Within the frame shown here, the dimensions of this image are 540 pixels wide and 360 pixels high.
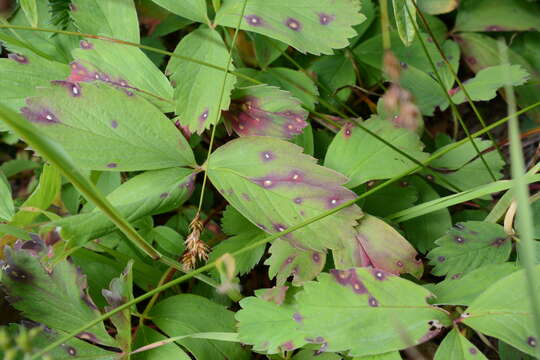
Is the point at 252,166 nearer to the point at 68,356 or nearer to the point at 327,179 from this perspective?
the point at 327,179

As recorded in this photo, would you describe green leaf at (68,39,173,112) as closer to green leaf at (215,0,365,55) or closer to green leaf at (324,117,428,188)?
green leaf at (215,0,365,55)

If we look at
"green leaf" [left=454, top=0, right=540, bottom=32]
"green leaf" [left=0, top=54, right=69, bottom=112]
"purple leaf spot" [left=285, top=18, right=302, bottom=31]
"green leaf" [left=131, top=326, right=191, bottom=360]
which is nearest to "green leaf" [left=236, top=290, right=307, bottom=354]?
"green leaf" [left=131, top=326, right=191, bottom=360]

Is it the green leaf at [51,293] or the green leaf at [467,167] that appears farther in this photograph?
the green leaf at [467,167]

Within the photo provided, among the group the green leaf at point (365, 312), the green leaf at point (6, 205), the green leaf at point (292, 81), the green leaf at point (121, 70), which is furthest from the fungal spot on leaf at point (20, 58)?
the green leaf at point (365, 312)

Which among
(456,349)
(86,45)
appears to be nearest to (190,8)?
(86,45)

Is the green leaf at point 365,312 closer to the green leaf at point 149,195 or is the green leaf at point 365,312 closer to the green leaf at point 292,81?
the green leaf at point 149,195

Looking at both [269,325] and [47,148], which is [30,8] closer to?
[47,148]
